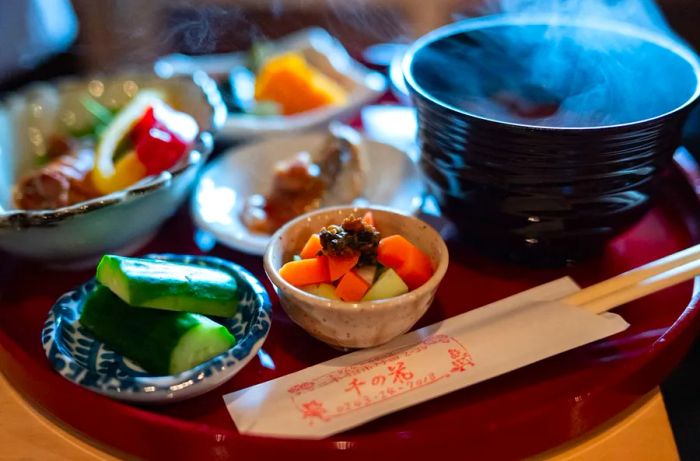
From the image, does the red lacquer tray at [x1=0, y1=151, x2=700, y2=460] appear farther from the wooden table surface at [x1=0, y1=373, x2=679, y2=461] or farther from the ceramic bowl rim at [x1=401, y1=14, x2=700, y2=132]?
the ceramic bowl rim at [x1=401, y1=14, x2=700, y2=132]

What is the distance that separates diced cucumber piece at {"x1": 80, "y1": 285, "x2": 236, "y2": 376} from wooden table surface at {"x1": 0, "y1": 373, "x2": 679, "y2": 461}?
12 centimetres

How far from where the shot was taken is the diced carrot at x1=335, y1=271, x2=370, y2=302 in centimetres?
88

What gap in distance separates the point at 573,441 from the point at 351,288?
0.33m

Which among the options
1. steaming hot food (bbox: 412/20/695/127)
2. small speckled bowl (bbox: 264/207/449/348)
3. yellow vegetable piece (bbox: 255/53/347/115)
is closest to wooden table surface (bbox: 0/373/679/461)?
small speckled bowl (bbox: 264/207/449/348)

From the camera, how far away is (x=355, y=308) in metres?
0.83

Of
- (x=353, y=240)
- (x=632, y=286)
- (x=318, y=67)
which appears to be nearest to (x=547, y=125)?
(x=632, y=286)

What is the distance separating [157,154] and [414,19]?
2380 mm

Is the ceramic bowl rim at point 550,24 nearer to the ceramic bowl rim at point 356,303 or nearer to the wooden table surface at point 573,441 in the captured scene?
the ceramic bowl rim at point 356,303

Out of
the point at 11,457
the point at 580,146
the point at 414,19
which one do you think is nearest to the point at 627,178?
the point at 580,146

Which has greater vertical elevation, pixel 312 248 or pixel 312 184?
pixel 312 248

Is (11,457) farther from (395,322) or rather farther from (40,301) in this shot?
(395,322)

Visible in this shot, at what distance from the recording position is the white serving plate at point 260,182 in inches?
46.1

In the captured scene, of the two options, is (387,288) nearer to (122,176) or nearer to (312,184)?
(312,184)

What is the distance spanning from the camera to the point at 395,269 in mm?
903
